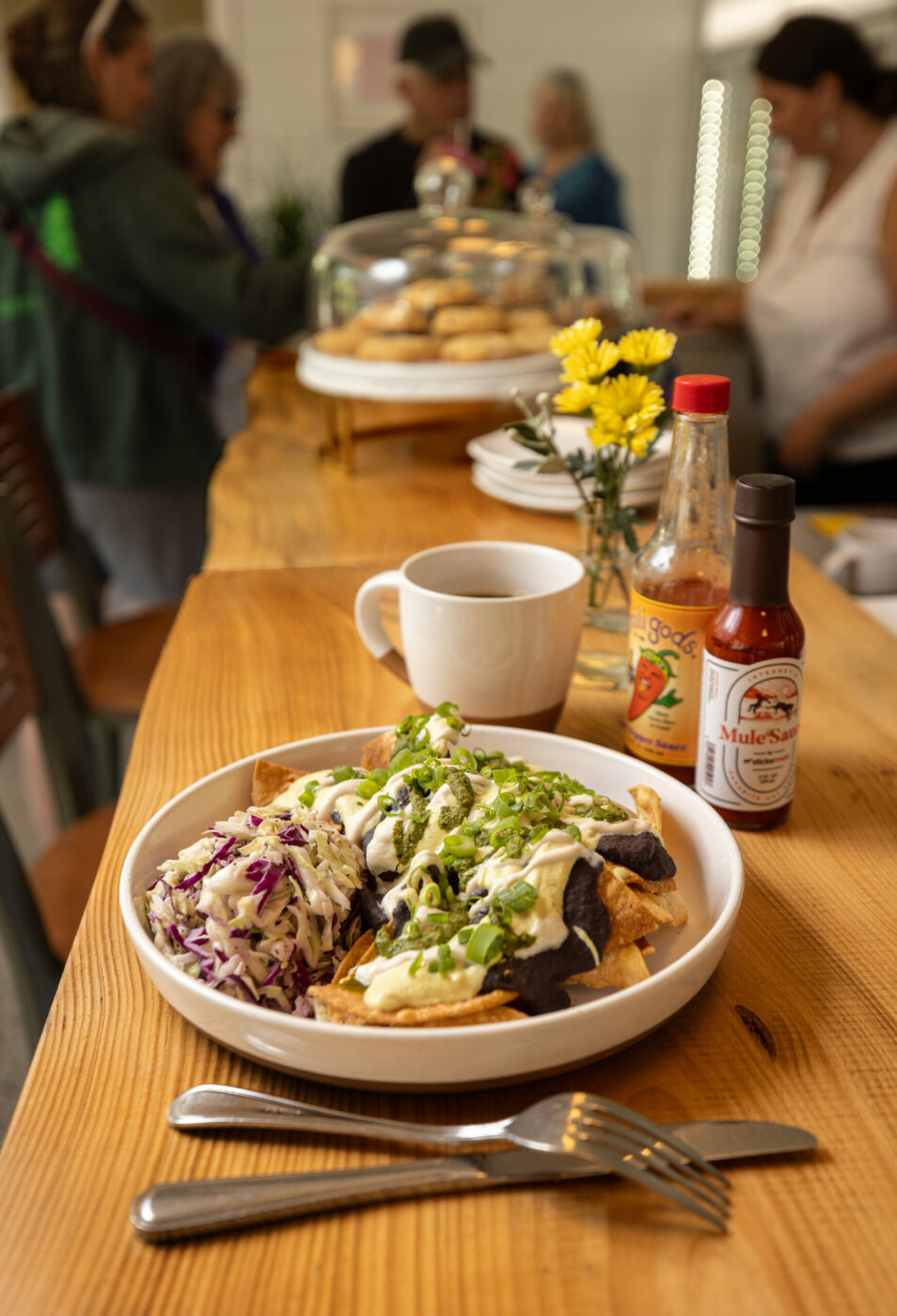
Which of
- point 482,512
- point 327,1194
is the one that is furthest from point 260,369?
point 327,1194

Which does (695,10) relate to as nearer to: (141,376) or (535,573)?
(141,376)

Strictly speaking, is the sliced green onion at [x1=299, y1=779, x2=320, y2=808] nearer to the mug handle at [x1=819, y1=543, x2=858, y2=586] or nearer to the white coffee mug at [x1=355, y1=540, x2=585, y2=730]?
the white coffee mug at [x1=355, y1=540, x2=585, y2=730]

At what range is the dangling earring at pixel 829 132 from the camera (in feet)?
8.83

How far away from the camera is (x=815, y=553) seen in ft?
6.75

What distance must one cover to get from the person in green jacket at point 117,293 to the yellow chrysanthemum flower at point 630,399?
1.54 m

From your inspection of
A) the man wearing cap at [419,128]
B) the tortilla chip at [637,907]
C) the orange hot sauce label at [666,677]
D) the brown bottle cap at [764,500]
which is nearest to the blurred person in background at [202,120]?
the man wearing cap at [419,128]

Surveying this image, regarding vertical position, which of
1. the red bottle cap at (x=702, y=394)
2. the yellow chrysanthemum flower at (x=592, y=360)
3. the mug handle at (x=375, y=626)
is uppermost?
the red bottle cap at (x=702, y=394)

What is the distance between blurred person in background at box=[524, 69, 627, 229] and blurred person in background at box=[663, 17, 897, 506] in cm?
A: 124

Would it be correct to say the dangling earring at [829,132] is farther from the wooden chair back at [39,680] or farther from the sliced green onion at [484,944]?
the sliced green onion at [484,944]

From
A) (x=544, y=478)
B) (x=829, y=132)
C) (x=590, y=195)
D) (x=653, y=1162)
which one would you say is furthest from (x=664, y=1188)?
(x=590, y=195)

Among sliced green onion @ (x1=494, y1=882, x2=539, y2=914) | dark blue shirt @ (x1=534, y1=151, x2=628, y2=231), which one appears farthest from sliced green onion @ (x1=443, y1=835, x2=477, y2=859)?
dark blue shirt @ (x1=534, y1=151, x2=628, y2=231)

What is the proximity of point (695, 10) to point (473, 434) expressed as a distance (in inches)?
235

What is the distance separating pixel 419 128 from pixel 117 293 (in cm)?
144

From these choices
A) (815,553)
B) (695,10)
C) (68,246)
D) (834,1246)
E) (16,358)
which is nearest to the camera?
(834,1246)
